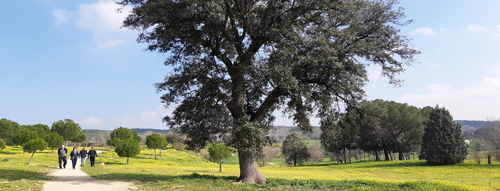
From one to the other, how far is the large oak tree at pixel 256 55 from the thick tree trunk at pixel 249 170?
0.16 ft

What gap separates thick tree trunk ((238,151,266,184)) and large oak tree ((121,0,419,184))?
0.05m

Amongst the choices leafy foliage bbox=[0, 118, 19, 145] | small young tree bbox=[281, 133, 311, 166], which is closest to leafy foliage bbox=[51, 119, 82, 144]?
leafy foliage bbox=[0, 118, 19, 145]

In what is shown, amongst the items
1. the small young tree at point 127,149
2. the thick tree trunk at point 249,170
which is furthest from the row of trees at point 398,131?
the small young tree at point 127,149

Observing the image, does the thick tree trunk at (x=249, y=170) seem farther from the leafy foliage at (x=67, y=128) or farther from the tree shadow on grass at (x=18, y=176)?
the leafy foliage at (x=67, y=128)

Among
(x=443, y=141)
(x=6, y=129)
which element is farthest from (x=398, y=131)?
(x=6, y=129)

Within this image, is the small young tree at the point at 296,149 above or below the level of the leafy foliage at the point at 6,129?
below

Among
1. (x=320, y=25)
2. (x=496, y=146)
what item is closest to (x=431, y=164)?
(x=496, y=146)

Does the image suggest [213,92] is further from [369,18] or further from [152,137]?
[152,137]

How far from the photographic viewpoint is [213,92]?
1352 cm

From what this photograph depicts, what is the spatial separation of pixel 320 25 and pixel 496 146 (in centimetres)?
5334

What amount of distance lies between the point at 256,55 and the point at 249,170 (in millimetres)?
5866

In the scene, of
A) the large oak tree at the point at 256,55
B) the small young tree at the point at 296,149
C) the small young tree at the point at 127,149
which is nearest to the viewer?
the large oak tree at the point at 256,55

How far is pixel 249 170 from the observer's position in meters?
14.5

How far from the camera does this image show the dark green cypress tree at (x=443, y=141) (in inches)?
1597
